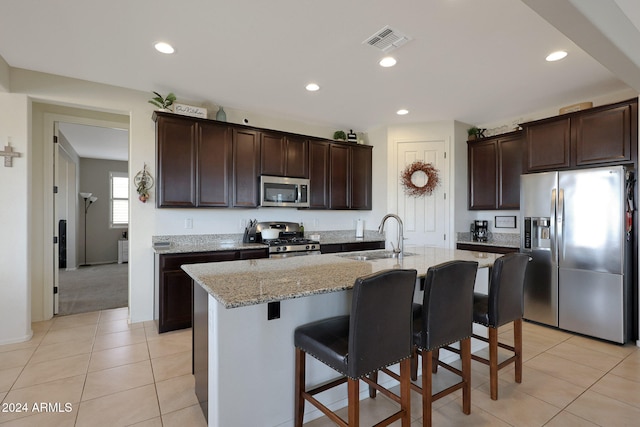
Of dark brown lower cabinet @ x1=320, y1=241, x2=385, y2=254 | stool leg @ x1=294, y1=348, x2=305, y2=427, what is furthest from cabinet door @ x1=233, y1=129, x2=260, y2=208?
stool leg @ x1=294, y1=348, x2=305, y2=427

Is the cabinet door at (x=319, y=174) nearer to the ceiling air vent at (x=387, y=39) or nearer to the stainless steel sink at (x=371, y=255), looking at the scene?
the stainless steel sink at (x=371, y=255)

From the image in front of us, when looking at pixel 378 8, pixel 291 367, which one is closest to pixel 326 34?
pixel 378 8

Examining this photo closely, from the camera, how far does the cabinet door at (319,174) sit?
4.62 metres

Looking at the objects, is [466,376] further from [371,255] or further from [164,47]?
[164,47]

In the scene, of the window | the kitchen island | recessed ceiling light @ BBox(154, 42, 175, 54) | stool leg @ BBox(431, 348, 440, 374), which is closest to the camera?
the kitchen island

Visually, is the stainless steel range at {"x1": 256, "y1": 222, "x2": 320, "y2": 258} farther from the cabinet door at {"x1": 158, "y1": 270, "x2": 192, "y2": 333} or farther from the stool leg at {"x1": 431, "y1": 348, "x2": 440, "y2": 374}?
the stool leg at {"x1": 431, "y1": 348, "x2": 440, "y2": 374}

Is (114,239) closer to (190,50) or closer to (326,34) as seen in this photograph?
(190,50)

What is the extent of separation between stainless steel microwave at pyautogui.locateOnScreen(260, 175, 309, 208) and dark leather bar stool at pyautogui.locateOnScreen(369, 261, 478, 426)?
2.69 m

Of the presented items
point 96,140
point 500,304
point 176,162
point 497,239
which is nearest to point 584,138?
point 497,239

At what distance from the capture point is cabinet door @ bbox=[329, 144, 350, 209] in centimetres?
481

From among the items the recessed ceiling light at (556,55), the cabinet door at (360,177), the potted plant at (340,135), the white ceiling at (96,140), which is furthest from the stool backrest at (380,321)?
the white ceiling at (96,140)

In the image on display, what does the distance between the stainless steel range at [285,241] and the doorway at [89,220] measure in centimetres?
221

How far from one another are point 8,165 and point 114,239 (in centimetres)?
572

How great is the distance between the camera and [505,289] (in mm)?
2209
